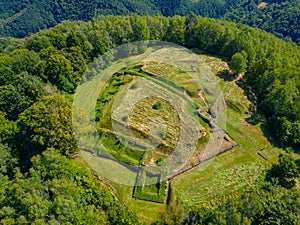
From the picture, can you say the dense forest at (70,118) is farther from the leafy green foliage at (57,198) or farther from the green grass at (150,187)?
the green grass at (150,187)

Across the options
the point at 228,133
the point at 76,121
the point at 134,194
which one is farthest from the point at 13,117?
the point at 228,133

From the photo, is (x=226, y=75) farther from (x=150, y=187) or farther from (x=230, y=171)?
(x=150, y=187)

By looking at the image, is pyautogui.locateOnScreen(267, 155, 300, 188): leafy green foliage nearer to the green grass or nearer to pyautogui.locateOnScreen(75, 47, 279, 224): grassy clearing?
pyautogui.locateOnScreen(75, 47, 279, 224): grassy clearing

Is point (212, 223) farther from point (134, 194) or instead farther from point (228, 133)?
point (228, 133)

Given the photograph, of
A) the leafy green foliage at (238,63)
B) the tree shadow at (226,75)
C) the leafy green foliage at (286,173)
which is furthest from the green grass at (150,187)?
the leafy green foliage at (238,63)

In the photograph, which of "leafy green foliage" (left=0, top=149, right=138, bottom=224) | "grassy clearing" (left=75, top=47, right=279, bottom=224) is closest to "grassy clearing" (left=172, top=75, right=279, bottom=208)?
"grassy clearing" (left=75, top=47, right=279, bottom=224)

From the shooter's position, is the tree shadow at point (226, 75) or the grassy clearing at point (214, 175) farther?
the tree shadow at point (226, 75)

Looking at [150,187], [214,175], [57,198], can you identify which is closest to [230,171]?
[214,175]

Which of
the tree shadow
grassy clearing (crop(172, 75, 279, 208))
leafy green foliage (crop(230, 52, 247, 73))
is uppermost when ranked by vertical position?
leafy green foliage (crop(230, 52, 247, 73))
